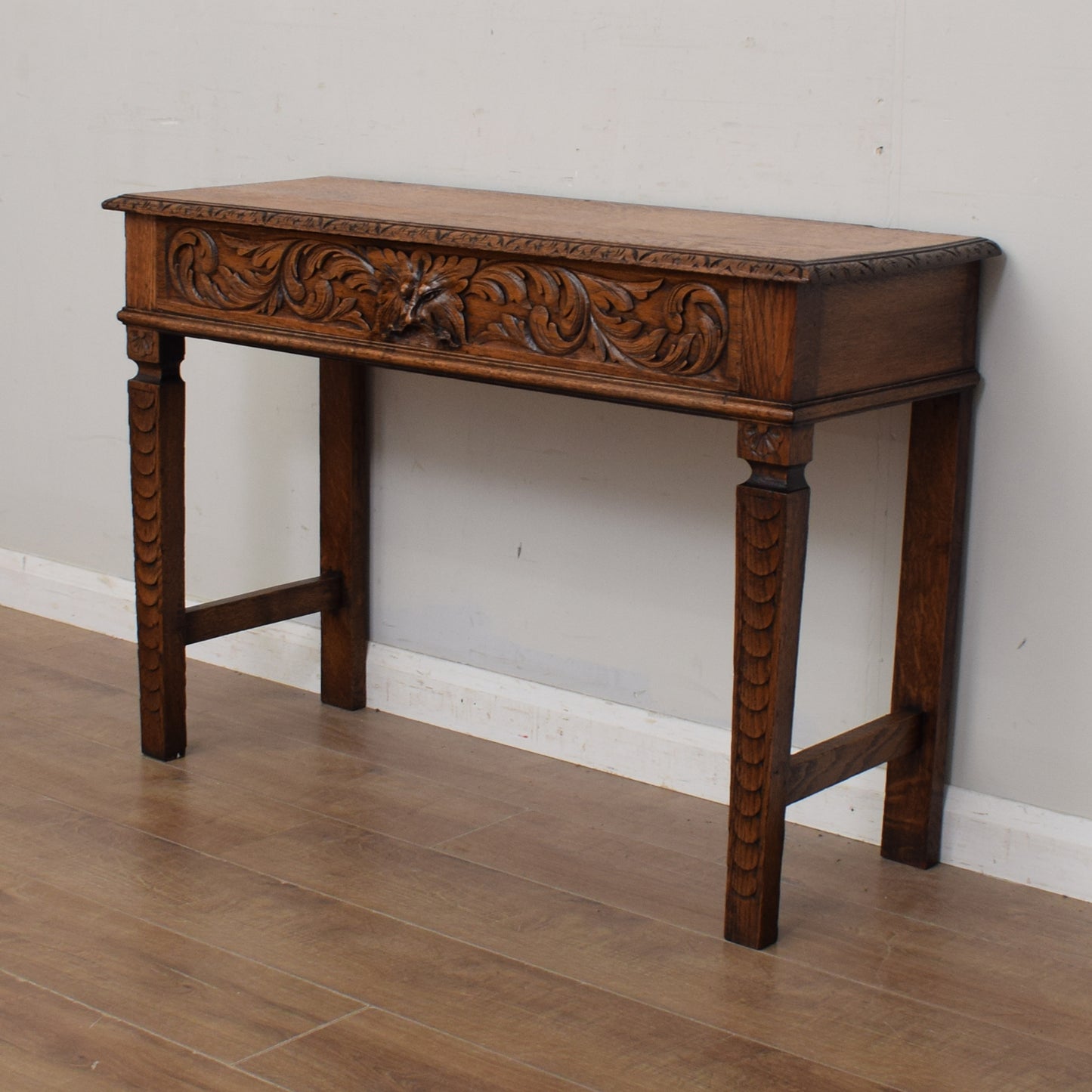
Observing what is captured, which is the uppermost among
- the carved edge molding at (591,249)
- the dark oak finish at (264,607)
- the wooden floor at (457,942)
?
the carved edge molding at (591,249)

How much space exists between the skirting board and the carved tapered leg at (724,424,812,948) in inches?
17.0

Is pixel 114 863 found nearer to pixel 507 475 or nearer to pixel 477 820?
pixel 477 820

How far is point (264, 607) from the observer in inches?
123

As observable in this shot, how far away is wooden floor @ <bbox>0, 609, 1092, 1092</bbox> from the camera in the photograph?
203 centimetres

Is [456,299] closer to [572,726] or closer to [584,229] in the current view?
[584,229]

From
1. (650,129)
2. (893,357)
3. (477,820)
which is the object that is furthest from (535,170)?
(477,820)

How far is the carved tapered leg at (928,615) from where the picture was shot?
2494mm

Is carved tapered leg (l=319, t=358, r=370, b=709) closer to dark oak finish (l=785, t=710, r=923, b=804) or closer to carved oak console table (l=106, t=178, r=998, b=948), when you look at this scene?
carved oak console table (l=106, t=178, r=998, b=948)

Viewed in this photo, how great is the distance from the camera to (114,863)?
255 centimetres

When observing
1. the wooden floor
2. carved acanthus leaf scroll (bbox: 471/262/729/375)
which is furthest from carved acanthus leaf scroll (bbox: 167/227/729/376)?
the wooden floor

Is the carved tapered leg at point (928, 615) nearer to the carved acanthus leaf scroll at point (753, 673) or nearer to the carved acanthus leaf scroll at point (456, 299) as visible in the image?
the carved acanthus leaf scroll at point (753, 673)

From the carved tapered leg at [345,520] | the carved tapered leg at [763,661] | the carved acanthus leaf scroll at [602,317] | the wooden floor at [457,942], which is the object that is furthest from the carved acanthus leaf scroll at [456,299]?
the wooden floor at [457,942]

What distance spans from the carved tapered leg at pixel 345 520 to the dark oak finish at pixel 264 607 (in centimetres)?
3

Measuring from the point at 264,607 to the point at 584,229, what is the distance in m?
1.08
